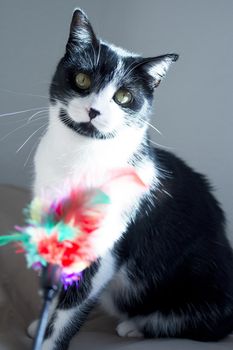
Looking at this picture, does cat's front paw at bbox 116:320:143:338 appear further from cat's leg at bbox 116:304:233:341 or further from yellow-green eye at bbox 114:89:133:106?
yellow-green eye at bbox 114:89:133:106

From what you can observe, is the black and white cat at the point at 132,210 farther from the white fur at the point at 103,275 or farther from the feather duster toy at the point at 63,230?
the feather duster toy at the point at 63,230

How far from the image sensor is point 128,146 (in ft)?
2.91

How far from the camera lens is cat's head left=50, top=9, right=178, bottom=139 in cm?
80

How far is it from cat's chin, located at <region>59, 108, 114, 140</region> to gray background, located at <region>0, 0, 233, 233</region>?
0.55 meters

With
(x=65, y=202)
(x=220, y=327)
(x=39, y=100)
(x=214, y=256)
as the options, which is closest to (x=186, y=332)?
(x=220, y=327)

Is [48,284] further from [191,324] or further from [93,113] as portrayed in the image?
[191,324]

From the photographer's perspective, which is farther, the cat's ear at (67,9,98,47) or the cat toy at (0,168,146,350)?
the cat's ear at (67,9,98,47)

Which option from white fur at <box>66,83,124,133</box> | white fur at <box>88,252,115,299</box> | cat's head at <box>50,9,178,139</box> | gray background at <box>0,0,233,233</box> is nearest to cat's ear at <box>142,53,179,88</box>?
cat's head at <box>50,9,178,139</box>

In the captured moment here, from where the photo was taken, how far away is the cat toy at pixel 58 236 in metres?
0.47

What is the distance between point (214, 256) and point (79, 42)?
0.62 m

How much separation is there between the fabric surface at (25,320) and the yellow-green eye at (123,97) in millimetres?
529

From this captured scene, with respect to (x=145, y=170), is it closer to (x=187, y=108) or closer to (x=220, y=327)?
(x=220, y=327)

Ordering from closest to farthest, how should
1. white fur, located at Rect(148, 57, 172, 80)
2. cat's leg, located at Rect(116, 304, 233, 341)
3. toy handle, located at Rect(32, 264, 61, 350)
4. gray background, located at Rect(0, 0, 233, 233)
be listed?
1. toy handle, located at Rect(32, 264, 61, 350)
2. white fur, located at Rect(148, 57, 172, 80)
3. cat's leg, located at Rect(116, 304, 233, 341)
4. gray background, located at Rect(0, 0, 233, 233)

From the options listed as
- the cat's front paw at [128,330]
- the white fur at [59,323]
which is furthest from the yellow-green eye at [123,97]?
the cat's front paw at [128,330]
